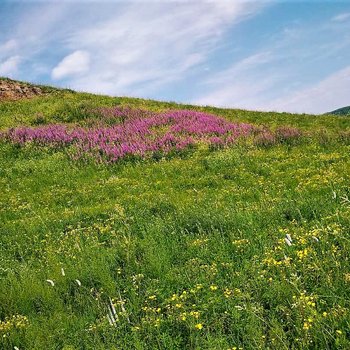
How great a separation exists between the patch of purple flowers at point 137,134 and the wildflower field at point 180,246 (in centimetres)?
25

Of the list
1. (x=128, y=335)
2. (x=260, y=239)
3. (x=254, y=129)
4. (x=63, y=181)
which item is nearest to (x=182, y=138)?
(x=254, y=129)

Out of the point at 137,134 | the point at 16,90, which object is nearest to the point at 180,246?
the point at 137,134

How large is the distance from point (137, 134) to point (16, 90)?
22.2 meters

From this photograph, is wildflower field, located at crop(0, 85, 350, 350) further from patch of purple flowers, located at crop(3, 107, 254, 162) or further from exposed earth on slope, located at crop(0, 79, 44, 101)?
exposed earth on slope, located at crop(0, 79, 44, 101)

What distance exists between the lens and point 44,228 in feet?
39.8

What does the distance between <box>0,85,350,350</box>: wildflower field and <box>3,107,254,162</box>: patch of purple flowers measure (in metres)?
0.25

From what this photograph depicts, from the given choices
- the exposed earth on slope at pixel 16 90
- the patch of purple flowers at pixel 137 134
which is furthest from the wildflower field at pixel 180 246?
the exposed earth on slope at pixel 16 90

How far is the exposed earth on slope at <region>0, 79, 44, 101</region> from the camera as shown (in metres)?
40.0

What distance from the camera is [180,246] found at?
29.7 feet

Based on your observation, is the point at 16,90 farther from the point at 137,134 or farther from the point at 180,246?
the point at 180,246

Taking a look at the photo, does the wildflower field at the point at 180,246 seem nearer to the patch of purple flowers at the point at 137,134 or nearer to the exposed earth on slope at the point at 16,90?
the patch of purple flowers at the point at 137,134

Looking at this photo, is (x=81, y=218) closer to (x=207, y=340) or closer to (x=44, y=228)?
(x=44, y=228)

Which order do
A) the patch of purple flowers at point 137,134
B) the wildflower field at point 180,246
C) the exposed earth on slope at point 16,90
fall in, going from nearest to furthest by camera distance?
the wildflower field at point 180,246
the patch of purple flowers at point 137,134
the exposed earth on slope at point 16,90

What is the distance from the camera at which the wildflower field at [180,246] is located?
6.01m
